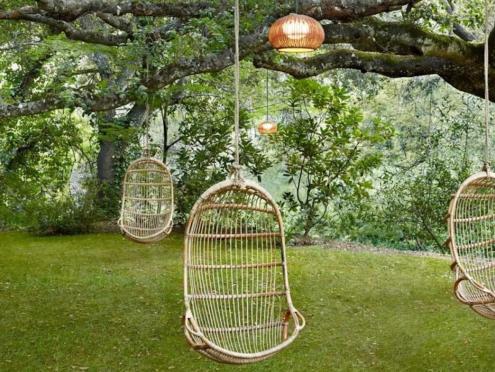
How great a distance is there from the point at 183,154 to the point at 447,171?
132 inches

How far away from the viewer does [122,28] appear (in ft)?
18.4

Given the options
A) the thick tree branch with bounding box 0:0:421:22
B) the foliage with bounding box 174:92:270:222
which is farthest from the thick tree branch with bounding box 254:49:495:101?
the foliage with bounding box 174:92:270:222

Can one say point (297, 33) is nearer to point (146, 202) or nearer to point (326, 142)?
point (146, 202)

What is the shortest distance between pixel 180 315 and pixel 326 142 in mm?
4020

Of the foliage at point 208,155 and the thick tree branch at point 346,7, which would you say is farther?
the foliage at point 208,155

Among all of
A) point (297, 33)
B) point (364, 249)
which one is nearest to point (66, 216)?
point (364, 249)

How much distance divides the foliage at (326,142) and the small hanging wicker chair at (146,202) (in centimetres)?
175

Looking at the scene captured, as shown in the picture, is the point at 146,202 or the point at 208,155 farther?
the point at 208,155

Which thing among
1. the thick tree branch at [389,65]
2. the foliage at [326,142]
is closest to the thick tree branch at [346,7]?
the thick tree branch at [389,65]

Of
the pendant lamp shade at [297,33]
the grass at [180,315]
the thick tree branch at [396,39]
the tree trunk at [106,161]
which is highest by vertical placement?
the thick tree branch at [396,39]

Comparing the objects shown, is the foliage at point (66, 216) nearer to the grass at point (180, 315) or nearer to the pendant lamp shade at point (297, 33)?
the grass at point (180, 315)

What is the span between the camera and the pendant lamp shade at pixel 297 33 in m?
3.48

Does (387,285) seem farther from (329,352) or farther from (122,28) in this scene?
(122,28)

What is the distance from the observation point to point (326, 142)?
8.08 metres
